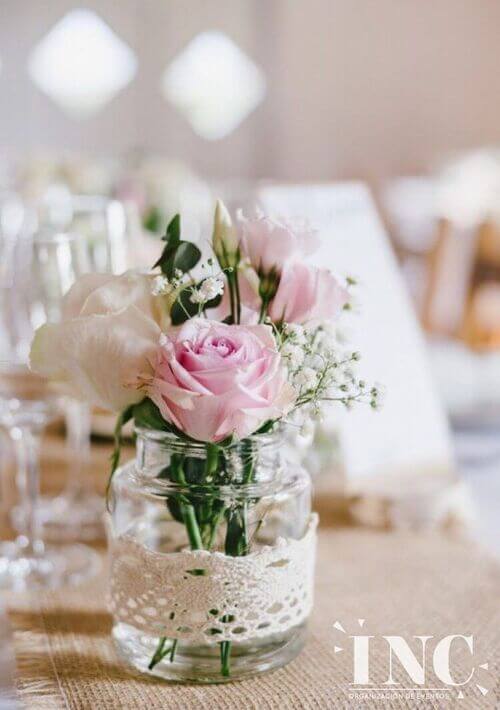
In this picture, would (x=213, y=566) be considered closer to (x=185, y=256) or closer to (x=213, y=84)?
(x=185, y=256)

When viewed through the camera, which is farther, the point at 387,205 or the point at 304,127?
the point at 304,127

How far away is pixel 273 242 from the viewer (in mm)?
764

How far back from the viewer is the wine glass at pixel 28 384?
102 centimetres

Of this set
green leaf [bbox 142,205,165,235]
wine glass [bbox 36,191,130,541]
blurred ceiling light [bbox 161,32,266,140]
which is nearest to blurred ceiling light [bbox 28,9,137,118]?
blurred ceiling light [bbox 161,32,266,140]

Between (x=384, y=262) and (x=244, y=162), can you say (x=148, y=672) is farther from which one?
(x=244, y=162)

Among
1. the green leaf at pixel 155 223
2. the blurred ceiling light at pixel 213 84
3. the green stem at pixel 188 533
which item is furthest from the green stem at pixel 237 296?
the blurred ceiling light at pixel 213 84

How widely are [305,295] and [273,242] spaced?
5 cm

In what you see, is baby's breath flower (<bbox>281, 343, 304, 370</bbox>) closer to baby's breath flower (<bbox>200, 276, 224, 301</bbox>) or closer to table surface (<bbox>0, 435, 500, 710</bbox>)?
baby's breath flower (<bbox>200, 276, 224, 301</bbox>)

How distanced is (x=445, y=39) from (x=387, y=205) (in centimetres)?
195

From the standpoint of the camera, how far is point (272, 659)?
0.80 meters

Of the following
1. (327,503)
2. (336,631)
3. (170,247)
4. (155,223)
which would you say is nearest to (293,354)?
(170,247)

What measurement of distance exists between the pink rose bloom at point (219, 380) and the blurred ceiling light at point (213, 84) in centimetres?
531

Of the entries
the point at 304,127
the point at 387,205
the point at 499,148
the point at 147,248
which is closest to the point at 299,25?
the point at 304,127

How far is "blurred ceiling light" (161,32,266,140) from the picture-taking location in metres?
5.80
